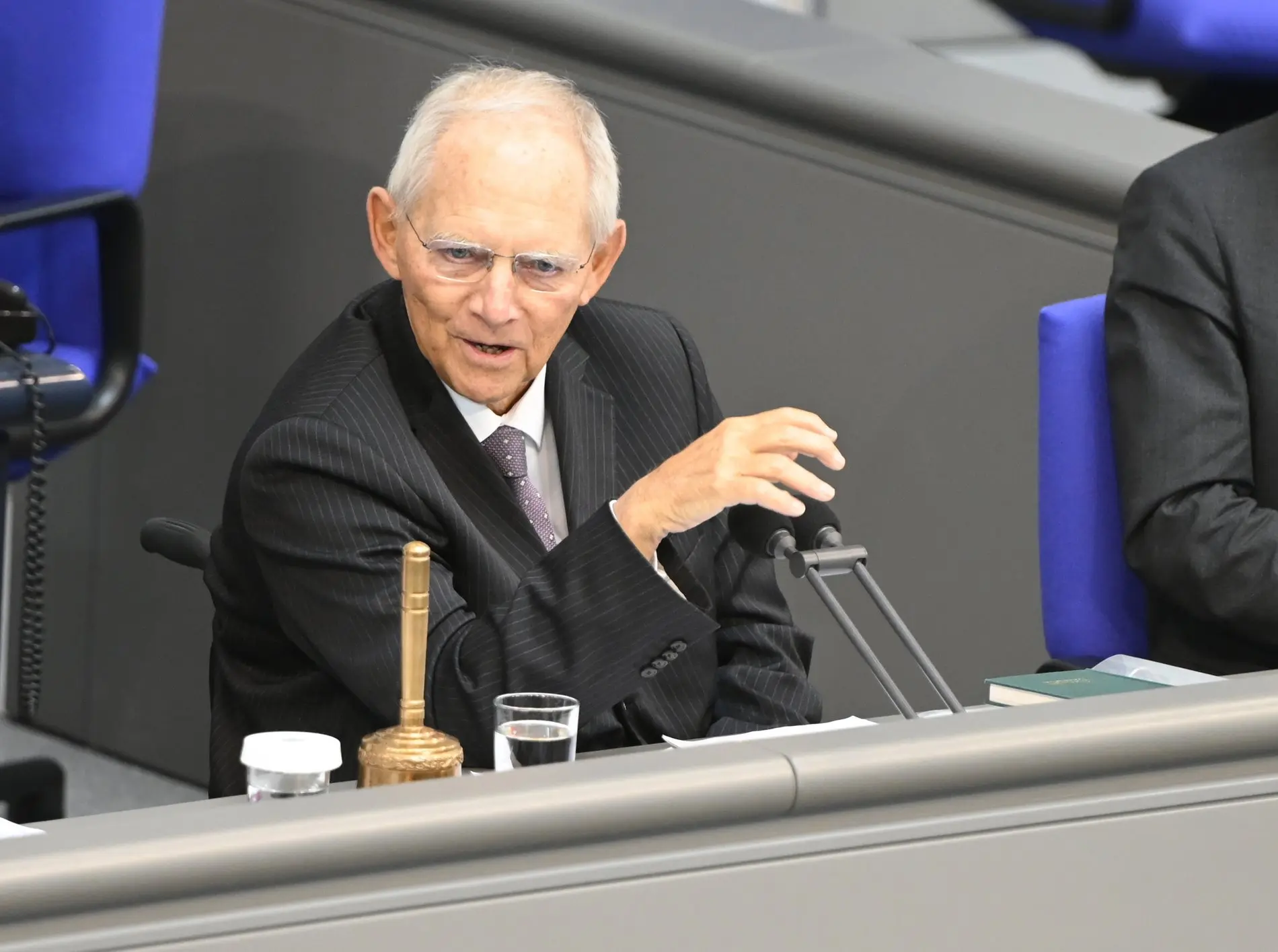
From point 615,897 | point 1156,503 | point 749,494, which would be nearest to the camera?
point 615,897

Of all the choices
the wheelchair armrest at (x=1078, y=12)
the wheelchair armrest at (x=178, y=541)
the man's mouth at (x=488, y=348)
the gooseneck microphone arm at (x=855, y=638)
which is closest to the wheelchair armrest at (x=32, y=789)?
the wheelchair armrest at (x=178, y=541)

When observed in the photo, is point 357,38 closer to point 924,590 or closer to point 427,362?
point 924,590

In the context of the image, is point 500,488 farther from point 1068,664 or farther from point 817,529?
point 1068,664

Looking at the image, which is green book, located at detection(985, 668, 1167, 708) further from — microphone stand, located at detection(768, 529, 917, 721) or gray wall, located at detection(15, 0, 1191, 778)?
gray wall, located at detection(15, 0, 1191, 778)

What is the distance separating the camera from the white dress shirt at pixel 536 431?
69.4 inches

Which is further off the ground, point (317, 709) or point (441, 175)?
point (441, 175)

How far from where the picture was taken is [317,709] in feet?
5.62

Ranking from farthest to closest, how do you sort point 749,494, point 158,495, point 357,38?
point 158,495 < point 357,38 < point 749,494

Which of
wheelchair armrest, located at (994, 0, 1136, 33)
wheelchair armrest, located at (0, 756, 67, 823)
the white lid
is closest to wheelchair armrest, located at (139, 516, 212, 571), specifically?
wheelchair armrest, located at (0, 756, 67, 823)

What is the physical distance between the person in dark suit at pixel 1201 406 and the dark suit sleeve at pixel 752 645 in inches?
13.6

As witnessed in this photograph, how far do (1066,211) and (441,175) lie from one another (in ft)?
3.86

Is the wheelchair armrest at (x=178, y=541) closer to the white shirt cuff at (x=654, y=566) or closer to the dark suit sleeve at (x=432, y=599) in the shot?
the dark suit sleeve at (x=432, y=599)

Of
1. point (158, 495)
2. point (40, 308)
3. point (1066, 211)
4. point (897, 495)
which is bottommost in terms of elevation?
point (158, 495)

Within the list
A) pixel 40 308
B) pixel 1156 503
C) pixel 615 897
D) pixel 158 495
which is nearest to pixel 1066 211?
pixel 1156 503
